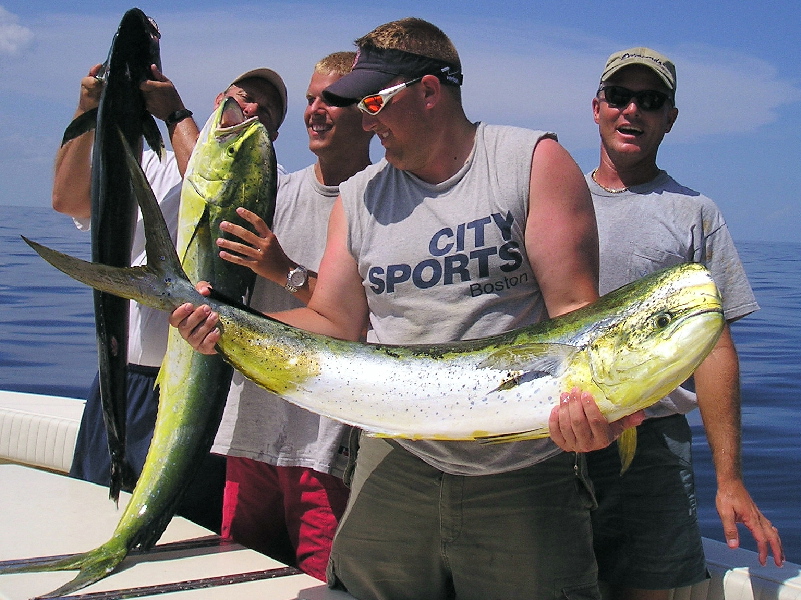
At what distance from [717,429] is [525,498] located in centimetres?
101

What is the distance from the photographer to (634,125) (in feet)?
10.4

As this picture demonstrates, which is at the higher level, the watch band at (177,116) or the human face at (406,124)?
the watch band at (177,116)

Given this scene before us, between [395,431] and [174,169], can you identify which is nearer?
[395,431]

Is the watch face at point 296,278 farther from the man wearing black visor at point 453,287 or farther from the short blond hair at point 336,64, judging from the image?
the short blond hair at point 336,64

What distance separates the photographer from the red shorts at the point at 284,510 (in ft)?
10.7

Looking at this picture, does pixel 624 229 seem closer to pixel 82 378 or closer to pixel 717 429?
pixel 717 429

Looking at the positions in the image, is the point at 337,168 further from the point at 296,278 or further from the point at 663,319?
the point at 663,319

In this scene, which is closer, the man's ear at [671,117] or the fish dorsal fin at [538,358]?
the fish dorsal fin at [538,358]

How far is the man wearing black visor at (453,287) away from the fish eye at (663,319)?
1.39ft

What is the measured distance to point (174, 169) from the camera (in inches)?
149

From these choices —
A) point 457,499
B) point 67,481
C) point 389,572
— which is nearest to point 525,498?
point 457,499

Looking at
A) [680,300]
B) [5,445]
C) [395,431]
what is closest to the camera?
[680,300]

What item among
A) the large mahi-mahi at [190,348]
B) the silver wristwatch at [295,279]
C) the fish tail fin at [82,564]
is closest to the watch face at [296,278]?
the silver wristwatch at [295,279]

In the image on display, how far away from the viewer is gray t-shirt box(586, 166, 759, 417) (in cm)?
307
